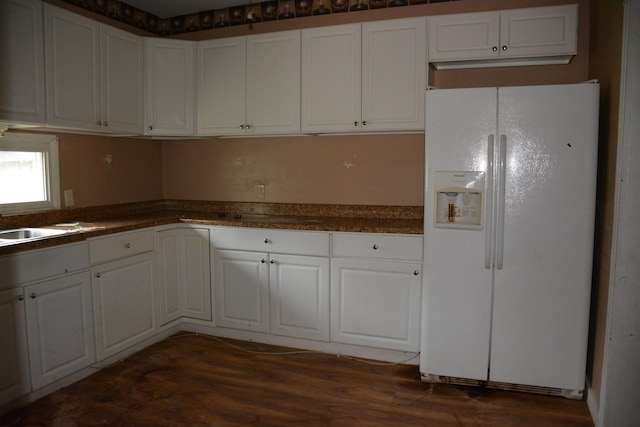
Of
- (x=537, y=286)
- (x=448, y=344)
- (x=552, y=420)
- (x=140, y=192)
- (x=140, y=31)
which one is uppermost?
(x=140, y=31)

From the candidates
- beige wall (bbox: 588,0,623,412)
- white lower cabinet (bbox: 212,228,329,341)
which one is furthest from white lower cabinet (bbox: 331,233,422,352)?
beige wall (bbox: 588,0,623,412)

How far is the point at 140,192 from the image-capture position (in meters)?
3.90

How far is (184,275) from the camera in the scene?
11.3 ft

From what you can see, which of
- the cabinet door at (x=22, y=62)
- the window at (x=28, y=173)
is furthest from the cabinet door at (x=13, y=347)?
the cabinet door at (x=22, y=62)

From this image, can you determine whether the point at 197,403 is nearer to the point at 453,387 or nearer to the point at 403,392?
the point at 403,392

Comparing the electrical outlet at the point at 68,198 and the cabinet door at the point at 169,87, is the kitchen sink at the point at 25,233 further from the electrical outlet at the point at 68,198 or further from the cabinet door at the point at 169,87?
the cabinet door at the point at 169,87

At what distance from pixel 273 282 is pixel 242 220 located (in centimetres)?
51

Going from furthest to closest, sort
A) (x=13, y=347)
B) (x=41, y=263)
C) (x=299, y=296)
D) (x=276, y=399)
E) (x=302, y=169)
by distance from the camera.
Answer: (x=302, y=169) < (x=299, y=296) < (x=276, y=399) < (x=41, y=263) < (x=13, y=347)

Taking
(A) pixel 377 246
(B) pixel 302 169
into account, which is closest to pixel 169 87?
(B) pixel 302 169

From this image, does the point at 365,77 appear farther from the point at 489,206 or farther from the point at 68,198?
the point at 68,198

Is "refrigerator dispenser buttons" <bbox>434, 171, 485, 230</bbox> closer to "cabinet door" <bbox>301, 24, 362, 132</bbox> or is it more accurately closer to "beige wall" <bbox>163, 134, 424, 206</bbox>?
"beige wall" <bbox>163, 134, 424, 206</bbox>

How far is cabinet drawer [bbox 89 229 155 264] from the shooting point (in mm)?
2750

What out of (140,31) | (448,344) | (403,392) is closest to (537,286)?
(448,344)

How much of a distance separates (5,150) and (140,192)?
1.17 m
